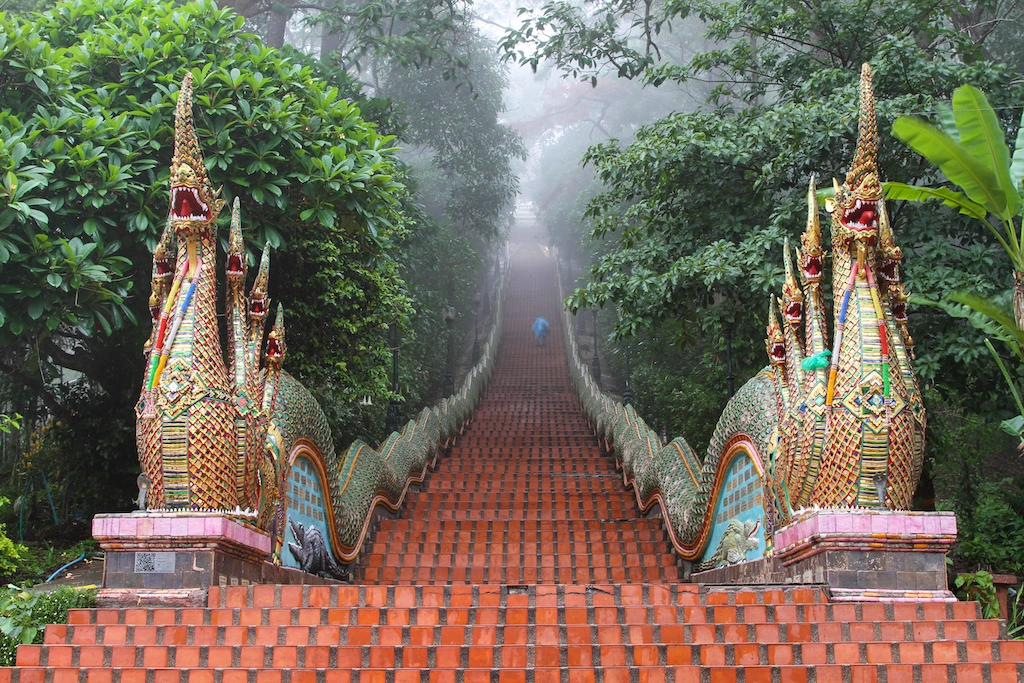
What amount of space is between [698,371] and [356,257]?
277 inches

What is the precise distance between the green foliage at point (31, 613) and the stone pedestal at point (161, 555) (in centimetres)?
38

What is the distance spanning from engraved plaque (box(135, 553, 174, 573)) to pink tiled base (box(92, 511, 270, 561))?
0.16 feet

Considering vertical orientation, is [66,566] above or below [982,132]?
below

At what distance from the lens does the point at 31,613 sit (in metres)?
7.01

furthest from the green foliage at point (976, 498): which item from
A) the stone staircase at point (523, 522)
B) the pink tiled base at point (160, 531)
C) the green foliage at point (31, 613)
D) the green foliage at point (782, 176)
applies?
the green foliage at point (31, 613)

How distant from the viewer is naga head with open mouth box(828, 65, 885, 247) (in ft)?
23.9

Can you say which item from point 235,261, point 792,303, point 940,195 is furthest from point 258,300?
point 940,195

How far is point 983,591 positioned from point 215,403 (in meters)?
5.85

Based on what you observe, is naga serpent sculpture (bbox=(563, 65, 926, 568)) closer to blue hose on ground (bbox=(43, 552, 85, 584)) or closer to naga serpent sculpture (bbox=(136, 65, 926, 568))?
naga serpent sculpture (bbox=(136, 65, 926, 568))

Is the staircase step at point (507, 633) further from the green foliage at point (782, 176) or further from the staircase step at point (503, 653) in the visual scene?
the green foliage at point (782, 176)

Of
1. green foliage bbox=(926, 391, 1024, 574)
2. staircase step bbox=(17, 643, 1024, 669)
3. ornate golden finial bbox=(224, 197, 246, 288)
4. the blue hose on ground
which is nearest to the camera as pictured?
staircase step bbox=(17, 643, 1024, 669)

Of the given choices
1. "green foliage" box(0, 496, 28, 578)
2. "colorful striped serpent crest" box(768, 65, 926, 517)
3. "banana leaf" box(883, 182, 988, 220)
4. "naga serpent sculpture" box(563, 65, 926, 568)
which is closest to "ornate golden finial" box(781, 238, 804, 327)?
"naga serpent sculpture" box(563, 65, 926, 568)

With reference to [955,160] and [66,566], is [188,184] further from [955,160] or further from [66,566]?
[955,160]

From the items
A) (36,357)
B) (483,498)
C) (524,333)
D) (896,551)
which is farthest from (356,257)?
(524,333)
